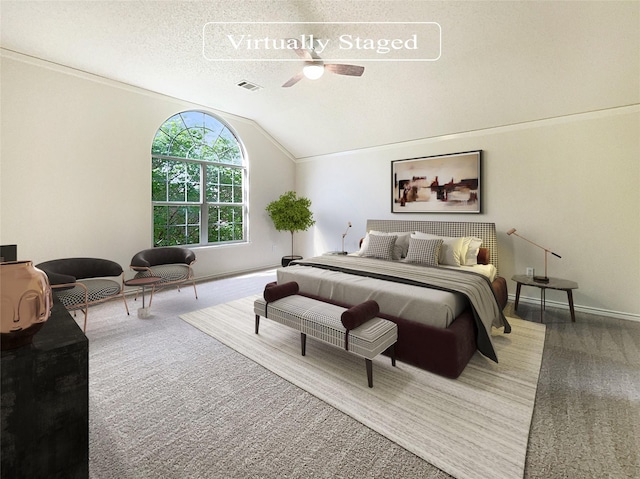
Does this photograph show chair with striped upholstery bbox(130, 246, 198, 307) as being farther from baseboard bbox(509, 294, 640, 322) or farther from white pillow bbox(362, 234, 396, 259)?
baseboard bbox(509, 294, 640, 322)

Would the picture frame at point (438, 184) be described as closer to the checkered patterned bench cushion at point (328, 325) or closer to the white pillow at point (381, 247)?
the white pillow at point (381, 247)

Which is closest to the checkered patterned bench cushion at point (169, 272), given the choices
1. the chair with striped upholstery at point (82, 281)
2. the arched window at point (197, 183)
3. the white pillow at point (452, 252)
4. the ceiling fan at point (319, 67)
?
the chair with striped upholstery at point (82, 281)

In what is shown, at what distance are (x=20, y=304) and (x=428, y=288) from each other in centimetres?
272

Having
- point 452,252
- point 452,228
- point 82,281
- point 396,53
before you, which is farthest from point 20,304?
point 452,228

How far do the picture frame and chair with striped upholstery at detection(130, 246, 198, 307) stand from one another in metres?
3.55

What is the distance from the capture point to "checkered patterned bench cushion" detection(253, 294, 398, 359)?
221 cm

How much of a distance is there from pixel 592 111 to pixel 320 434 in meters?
4.73

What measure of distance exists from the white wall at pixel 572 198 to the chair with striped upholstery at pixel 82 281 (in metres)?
4.67

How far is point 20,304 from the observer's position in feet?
2.76

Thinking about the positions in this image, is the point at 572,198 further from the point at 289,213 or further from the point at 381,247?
the point at 289,213

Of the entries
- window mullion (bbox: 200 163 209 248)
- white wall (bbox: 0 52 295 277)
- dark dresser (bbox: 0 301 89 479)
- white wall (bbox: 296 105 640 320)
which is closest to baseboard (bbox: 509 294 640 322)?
white wall (bbox: 296 105 640 320)

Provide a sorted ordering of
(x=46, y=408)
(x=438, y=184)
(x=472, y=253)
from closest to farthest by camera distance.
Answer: (x=46, y=408)
(x=472, y=253)
(x=438, y=184)

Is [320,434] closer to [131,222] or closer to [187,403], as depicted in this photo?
[187,403]

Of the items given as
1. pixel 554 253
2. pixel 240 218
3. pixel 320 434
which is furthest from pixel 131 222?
pixel 554 253
